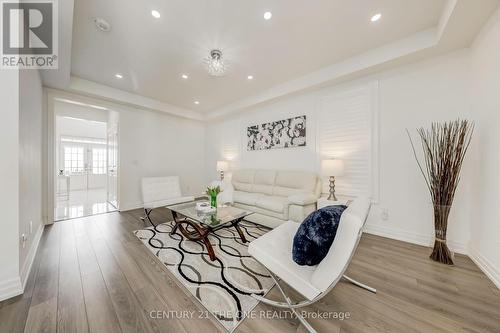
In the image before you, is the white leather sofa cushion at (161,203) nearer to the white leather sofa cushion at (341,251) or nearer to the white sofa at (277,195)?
the white sofa at (277,195)

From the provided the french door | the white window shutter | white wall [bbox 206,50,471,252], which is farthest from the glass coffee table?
the french door

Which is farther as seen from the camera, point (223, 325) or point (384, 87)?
point (384, 87)

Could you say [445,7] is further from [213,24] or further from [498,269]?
[498,269]

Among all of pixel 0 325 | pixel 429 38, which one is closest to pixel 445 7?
pixel 429 38

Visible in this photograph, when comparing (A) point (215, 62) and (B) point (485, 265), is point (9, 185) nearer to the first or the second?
(A) point (215, 62)

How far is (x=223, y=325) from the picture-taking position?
1.21 m

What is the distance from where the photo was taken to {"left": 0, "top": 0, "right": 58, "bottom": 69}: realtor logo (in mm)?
1487

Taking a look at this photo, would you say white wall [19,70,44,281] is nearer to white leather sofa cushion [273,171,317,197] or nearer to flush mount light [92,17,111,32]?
flush mount light [92,17,111,32]

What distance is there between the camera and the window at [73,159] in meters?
7.05

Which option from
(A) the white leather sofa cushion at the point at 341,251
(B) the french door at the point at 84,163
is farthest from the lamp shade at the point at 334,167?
(B) the french door at the point at 84,163

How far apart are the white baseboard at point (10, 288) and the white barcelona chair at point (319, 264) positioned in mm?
1985

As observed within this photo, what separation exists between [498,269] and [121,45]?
4981 mm

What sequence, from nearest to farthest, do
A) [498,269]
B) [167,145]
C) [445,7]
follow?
[498,269]
[445,7]
[167,145]

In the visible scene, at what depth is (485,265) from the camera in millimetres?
1788
